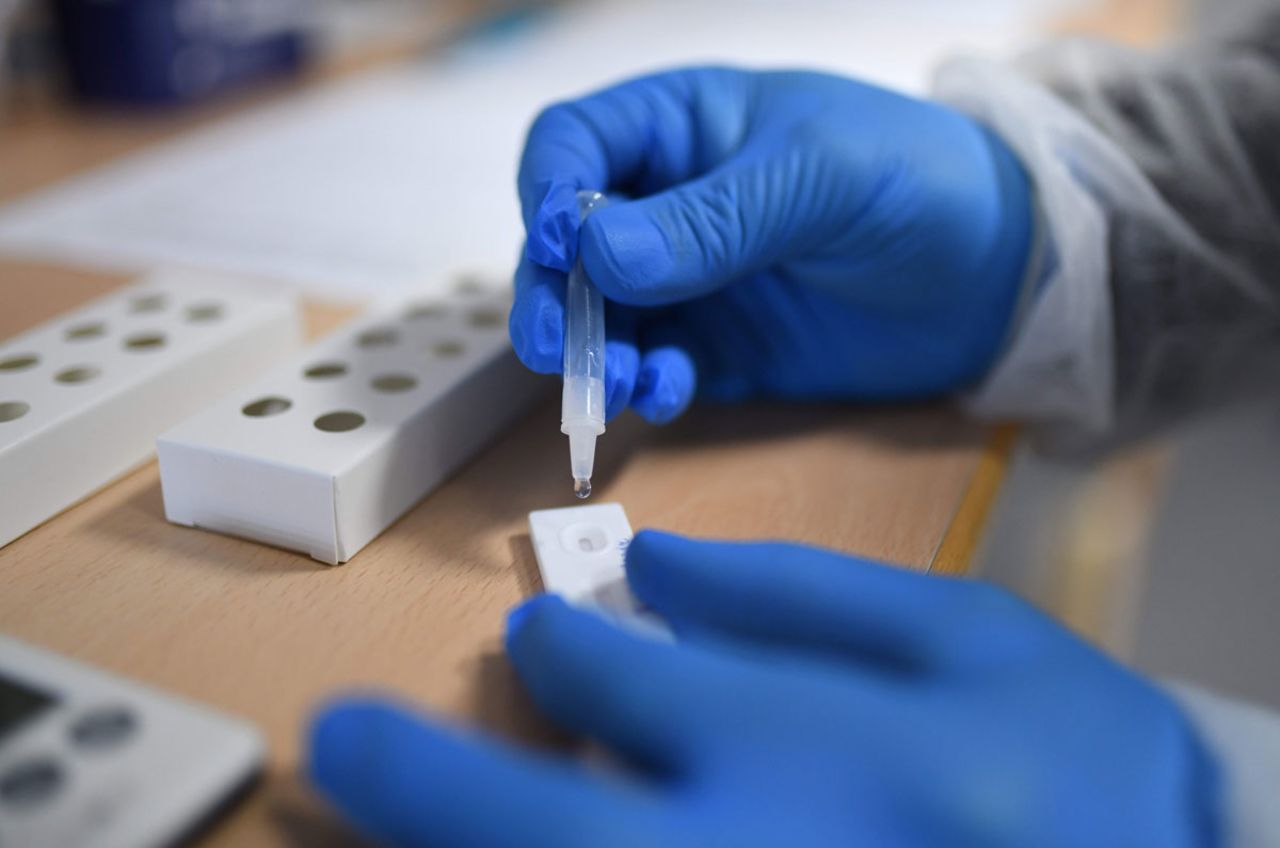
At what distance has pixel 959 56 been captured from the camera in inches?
26.2

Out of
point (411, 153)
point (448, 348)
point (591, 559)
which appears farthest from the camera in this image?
point (411, 153)

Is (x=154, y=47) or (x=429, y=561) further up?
(x=154, y=47)

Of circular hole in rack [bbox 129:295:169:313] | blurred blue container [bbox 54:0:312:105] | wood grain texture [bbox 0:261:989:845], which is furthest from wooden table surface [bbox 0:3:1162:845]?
blurred blue container [bbox 54:0:312:105]

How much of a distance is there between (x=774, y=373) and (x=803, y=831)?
1.12 ft

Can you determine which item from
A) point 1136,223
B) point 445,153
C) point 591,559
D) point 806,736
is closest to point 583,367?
point 591,559

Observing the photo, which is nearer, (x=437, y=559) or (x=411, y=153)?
(x=437, y=559)

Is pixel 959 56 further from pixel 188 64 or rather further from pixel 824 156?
pixel 188 64

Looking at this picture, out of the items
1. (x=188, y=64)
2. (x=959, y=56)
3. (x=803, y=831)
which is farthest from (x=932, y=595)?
(x=188, y=64)

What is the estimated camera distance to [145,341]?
527 mm

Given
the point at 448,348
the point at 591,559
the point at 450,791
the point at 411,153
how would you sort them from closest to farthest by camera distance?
the point at 450,791 → the point at 591,559 → the point at 448,348 → the point at 411,153

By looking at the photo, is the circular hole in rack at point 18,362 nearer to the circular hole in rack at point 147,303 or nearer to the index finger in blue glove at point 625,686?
the circular hole in rack at point 147,303

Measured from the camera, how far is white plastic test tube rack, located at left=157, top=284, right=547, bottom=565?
0.42 meters

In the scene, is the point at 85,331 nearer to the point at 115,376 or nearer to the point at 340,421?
the point at 115,376

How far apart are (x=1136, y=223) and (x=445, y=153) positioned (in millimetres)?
689
